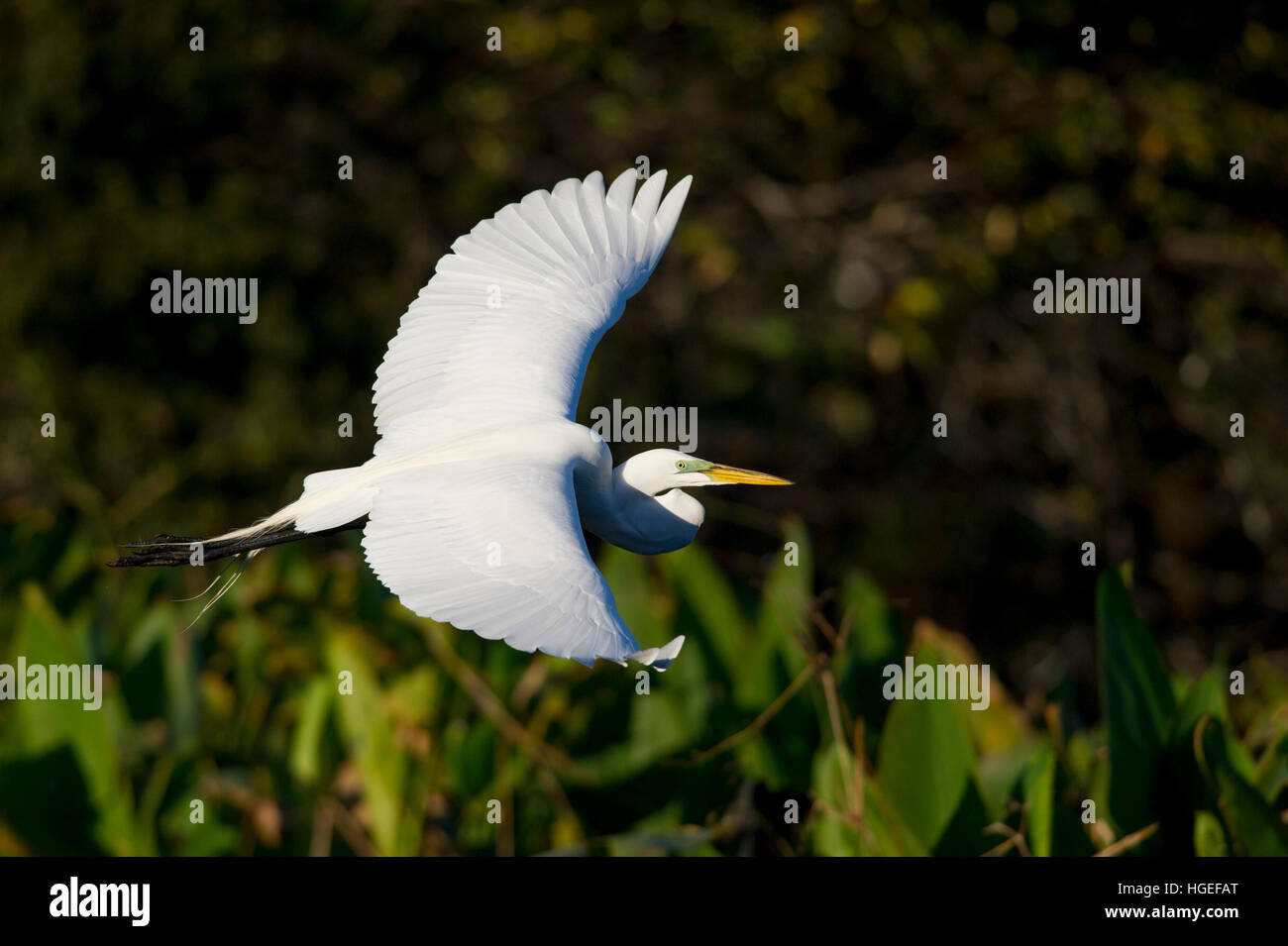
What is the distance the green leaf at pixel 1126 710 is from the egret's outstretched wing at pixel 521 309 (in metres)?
0.94

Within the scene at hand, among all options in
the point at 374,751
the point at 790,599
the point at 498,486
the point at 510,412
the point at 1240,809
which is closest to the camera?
the point at 498,486

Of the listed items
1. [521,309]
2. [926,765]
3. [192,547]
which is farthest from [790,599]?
[192,547]

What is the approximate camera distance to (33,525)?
3.30 meters

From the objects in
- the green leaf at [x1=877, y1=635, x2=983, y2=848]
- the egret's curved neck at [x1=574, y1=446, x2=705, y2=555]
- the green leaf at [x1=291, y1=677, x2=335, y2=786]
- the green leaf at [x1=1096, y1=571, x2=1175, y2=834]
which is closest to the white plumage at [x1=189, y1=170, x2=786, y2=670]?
the egret's curved neck at [x1=574, y1=446, x2=705, y2=555]

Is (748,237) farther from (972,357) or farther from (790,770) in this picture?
(790,770)

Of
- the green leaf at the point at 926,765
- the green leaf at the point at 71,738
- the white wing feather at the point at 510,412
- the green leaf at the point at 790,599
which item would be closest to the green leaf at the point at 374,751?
the green leaf at the point at 71,738

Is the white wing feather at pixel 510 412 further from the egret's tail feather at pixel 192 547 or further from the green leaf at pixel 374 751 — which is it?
the green leaf at pixel 374 751

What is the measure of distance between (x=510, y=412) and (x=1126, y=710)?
121cm

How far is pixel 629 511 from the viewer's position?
1.23 metres

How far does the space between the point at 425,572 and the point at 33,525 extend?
2480 mm

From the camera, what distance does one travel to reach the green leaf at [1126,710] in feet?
7.06

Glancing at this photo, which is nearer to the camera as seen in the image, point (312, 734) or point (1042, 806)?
point (1042, 806)

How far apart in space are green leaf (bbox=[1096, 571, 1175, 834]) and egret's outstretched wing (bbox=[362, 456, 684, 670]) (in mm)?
1223

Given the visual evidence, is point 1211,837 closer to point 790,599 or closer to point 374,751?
point 790,599
